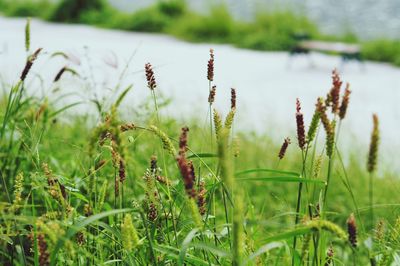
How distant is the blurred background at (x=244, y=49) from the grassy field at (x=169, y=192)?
208cm

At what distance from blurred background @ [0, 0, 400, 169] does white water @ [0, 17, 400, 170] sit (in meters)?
0.02

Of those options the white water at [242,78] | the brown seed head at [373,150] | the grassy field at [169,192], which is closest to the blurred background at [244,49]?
the white water at [242,78]

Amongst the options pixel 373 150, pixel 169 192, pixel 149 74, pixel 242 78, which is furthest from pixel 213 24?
pixel 373 150

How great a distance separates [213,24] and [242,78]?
4.79 metres

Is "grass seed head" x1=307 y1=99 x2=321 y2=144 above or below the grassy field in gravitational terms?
above

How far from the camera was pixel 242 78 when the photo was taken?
10.0 m

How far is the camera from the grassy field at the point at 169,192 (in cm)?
120

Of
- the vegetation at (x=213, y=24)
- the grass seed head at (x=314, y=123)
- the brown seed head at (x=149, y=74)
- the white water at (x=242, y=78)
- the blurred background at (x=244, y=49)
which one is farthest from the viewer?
the vegetation at (x=213, y=24)

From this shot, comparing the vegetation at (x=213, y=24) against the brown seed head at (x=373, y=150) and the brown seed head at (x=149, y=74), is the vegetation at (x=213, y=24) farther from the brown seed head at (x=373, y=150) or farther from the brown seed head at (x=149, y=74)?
the brown seed head at (x=373, y=150)

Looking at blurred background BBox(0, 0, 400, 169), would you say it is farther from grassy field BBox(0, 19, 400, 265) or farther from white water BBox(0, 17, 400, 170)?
grassy field BBox(0, 19, 400, 265)

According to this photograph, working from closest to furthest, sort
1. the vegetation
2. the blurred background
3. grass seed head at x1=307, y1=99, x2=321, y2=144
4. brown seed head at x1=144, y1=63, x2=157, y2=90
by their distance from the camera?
grass seed head at x1=307, y1=99, x2=321, y2=144, brown seed head at x1=144, y1=63, x2=157, y2=90, the blurred background, the vegetation

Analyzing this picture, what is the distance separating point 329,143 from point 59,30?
1436 cm

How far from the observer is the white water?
690cm

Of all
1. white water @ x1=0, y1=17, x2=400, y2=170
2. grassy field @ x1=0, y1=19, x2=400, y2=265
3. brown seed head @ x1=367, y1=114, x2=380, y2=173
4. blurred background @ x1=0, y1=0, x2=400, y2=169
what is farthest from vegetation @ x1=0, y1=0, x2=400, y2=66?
brown seed head @ x1=367, y1=114, x2=380, y2=173
